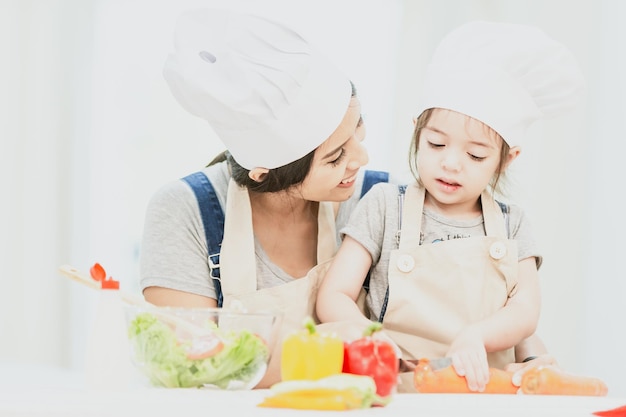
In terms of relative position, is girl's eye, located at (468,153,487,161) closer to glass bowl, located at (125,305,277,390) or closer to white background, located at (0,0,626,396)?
glass bowl, located at (125,305,277,390)

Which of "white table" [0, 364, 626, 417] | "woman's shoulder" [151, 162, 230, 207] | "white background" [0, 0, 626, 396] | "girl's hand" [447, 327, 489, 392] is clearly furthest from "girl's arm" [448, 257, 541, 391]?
"white background" [0, 0, 626, 396]

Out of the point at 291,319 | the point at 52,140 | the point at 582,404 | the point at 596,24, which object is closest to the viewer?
the point at 582,404

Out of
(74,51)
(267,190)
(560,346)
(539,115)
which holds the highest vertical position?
(74,51)

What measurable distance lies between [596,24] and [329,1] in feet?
3.32

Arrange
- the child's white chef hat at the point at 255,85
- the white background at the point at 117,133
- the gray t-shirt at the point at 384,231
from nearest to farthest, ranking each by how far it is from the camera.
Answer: the child's white chef hat at the point at 255,85
the gray t-shirt at the point at 384,231
the white background at the point at 117,133

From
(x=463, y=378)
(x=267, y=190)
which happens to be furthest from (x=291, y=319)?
(x=463, y=378)

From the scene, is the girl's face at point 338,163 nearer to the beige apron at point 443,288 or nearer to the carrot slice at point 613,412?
the beige apron at point 443,288

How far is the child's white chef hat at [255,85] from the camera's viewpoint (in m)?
1.56

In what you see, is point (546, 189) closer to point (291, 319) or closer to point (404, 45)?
point (404, 45)

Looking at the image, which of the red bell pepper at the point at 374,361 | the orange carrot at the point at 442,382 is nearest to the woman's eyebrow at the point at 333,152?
the orange carrot at the point at 442,382

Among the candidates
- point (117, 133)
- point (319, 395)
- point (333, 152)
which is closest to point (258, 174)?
point (333, 152)

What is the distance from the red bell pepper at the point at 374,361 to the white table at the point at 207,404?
3cm

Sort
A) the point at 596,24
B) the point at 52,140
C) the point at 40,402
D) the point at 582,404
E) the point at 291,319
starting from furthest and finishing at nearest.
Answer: the point at 52,140
the point at 596,24
the point at 291,319
the point at 582,404
the point at 40,402

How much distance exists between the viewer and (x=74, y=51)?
3.41 m
